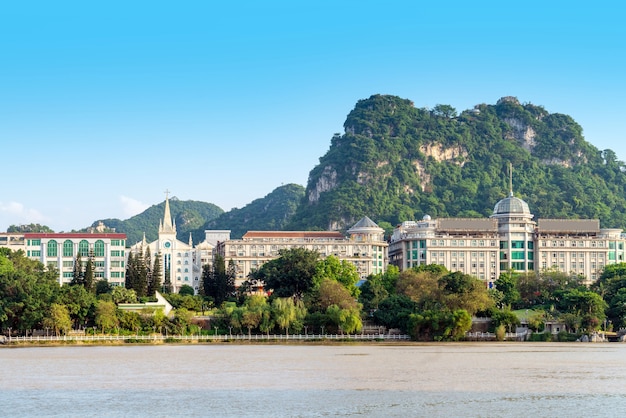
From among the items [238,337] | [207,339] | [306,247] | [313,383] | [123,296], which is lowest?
[313,383]

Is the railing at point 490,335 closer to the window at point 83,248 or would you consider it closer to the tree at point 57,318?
the tree at point 57,318

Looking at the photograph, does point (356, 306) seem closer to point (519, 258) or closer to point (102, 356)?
point (102, 356)

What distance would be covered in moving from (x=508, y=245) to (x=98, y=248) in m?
54.1

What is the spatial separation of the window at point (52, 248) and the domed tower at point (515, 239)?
5844 centimetres

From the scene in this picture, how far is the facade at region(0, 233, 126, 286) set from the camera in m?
144

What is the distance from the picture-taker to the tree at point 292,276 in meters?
115

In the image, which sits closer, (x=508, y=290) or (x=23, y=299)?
(x=23, y=299)

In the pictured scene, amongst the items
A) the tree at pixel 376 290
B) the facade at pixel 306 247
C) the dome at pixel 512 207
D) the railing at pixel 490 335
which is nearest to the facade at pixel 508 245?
the dome at pixel 512 207

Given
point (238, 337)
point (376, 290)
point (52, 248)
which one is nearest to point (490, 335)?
point (376, 290)

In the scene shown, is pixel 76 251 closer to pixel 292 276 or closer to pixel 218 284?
pixel 218 284

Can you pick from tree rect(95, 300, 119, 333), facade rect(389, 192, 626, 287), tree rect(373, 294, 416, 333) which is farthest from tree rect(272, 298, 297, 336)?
facade rect(389, 192, 626, 287)

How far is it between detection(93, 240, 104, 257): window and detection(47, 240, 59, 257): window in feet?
16.0

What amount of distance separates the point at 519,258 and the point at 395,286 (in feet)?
122

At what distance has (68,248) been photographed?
144625 millimetres
